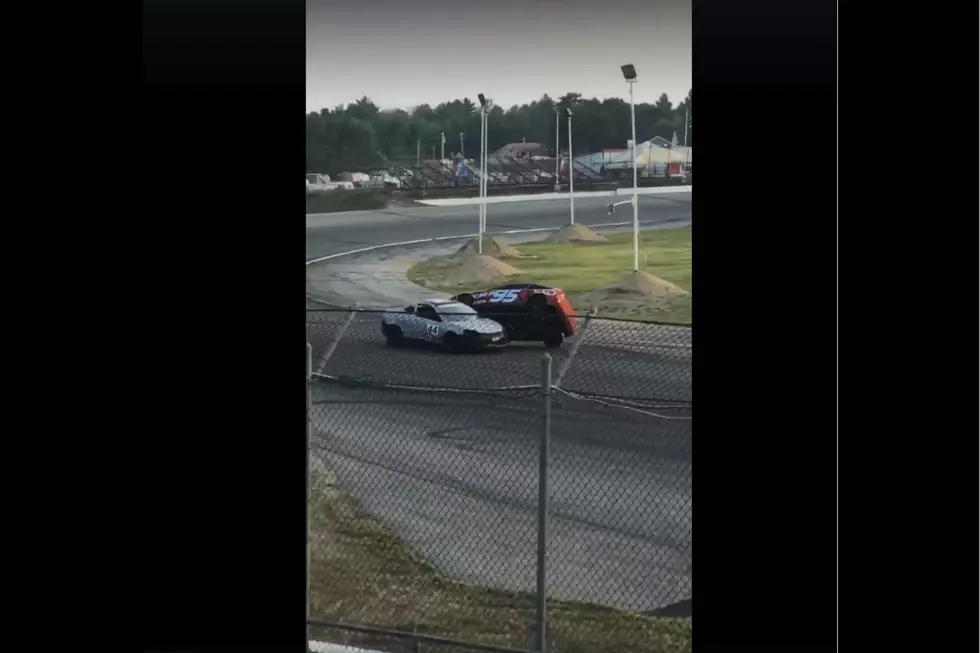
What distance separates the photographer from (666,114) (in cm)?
487

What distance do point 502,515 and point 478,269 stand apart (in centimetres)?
278

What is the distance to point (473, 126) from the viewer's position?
15.9 ft

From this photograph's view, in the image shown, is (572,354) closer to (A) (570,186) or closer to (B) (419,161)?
(A) (570,186)

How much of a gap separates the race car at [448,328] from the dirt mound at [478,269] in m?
0.74

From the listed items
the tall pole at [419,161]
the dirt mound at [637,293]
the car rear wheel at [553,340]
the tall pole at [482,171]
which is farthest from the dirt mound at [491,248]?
the car rear wheel at [553,340]

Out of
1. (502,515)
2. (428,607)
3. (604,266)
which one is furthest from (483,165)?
(428,607)

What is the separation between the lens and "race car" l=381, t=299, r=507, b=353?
17.3 feet

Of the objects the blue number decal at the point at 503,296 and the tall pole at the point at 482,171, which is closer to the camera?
the tall pole at the point at 482,171

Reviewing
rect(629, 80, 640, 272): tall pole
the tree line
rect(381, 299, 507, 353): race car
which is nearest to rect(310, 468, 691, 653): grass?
rect(381, 299, 507, 353): race car

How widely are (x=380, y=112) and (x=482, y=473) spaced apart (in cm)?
202

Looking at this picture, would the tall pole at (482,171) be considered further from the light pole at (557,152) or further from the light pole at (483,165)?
the light pole at (557,152)

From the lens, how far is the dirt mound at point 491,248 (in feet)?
19.8
